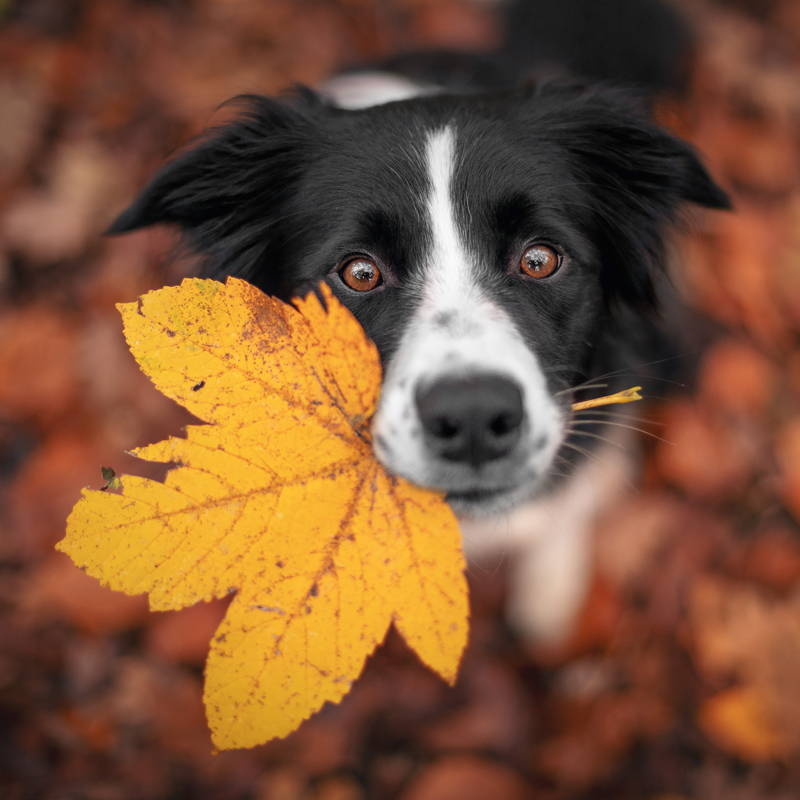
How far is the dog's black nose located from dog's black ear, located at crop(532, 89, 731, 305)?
81cm

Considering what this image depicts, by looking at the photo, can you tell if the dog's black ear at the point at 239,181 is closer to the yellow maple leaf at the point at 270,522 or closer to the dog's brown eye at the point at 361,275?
the dog's brown eye at the point at 361,275

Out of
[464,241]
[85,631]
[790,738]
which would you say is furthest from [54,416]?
[790,738]

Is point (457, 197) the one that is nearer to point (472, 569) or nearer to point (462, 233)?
point (462, 233)

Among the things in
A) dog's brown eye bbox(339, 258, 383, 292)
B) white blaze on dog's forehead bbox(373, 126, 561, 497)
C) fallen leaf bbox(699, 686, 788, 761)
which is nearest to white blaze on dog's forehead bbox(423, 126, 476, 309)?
white blaze on dog's forehead bbox(373, 126, 561, 497)

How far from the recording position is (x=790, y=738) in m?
2.66

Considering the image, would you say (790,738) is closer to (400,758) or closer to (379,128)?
(400,758)

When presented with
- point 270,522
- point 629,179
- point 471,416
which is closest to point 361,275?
point 471,416

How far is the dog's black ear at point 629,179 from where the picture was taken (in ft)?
6.73

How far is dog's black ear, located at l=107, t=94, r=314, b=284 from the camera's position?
201 centimetres

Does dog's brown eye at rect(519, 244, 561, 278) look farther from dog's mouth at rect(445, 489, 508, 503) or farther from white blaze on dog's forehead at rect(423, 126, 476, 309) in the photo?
dog's mouth at rect(445, 489, 508, 503)

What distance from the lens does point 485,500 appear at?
1.76 m

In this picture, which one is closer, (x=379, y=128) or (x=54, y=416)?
(x=379, y=128)

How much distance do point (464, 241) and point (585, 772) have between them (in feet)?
6.64

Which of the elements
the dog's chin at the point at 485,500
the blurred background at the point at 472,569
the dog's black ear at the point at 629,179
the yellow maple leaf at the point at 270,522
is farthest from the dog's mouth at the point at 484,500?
the blurred background at the point at 472,569
